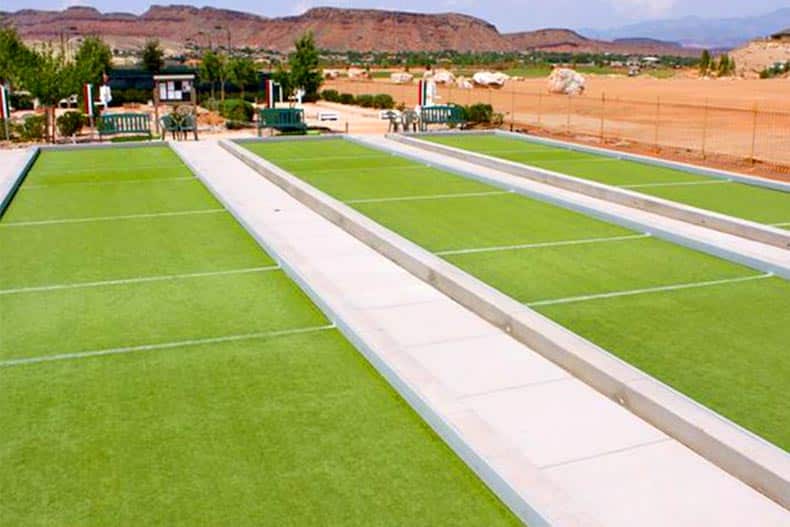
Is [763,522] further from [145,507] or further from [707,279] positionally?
[707,279]

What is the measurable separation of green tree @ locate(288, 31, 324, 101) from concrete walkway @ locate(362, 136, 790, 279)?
2978 centimetres

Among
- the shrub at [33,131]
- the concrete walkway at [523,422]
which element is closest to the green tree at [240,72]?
the shrub at [33,131]

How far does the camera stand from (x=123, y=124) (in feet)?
87.5

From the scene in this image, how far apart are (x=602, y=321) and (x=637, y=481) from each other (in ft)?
9.97

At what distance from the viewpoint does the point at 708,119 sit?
121 ft

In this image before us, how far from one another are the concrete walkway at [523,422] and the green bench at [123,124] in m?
18.2

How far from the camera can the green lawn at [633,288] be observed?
644 cm

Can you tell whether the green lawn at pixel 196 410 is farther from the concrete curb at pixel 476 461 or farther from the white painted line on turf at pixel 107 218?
the white painted line on turf at pixel 107 218

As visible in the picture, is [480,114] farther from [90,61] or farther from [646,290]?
[646,290]

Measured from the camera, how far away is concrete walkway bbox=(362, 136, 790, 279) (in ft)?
32.8

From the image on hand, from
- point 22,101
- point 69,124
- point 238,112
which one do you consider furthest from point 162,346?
point 22,101

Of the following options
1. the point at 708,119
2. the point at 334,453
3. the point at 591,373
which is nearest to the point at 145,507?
the point at 334,453

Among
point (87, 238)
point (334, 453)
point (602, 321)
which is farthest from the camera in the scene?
point (87, 238)

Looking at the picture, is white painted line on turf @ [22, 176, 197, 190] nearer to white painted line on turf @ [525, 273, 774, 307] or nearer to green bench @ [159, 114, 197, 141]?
green bench @ [159, 114, 197, 141]
